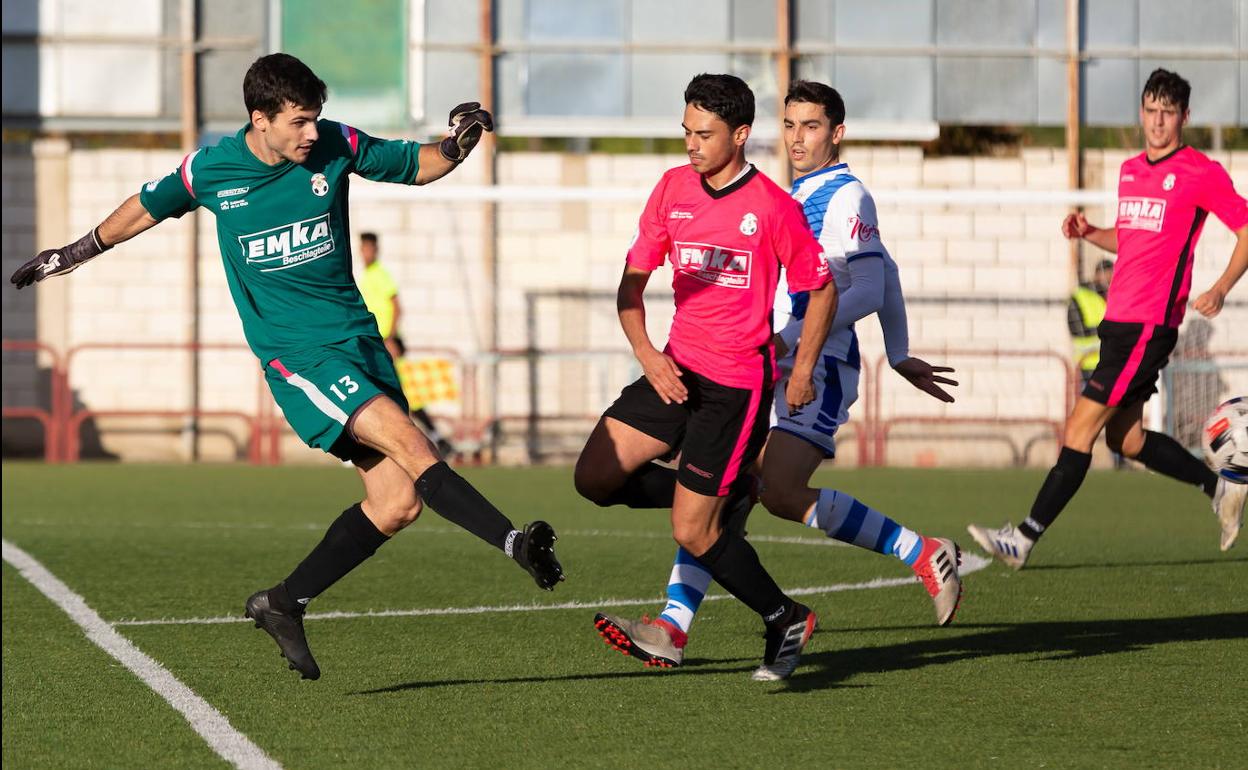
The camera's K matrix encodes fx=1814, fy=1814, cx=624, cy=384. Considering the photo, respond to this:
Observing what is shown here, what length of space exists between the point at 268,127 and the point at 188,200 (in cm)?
42

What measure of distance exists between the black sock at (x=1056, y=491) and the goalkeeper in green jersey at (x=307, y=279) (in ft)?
11.5

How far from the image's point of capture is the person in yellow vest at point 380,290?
54.8 feet

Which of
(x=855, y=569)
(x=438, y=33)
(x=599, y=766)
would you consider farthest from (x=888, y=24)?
(x=599, y=766)

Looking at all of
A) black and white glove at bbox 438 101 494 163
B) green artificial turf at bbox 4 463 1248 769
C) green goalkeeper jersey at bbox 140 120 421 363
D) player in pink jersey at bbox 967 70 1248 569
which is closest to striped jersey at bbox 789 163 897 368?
green artificial turf at bbox 4 463 1248 769

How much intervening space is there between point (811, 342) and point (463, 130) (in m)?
1.32

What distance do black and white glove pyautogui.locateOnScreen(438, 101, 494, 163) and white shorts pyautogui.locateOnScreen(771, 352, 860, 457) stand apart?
4.75 ft

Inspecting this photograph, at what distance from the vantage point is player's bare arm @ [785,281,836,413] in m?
5.78

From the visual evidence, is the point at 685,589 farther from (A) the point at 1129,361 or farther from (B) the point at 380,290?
(B) the point at 380,290

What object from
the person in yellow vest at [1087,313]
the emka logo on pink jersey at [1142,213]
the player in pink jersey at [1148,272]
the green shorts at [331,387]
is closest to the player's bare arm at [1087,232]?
the player in pink jersey at [1148,272]

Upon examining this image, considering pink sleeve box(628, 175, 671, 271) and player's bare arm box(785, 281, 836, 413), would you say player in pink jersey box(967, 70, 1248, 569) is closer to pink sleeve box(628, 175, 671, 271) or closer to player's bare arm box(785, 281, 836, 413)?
player's bare arm box(785, 281, 836, 413)

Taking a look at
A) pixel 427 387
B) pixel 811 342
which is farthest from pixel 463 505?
pixel 427 387

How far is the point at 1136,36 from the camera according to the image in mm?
19156

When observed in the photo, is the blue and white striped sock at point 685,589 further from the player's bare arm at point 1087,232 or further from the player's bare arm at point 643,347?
the player's bare arm at point 1087,232

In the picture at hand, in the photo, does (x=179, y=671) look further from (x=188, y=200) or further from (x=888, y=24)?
(x=888, y=24)
